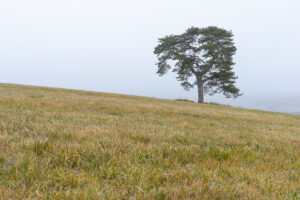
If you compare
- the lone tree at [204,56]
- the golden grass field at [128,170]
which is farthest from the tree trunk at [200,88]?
the golden grass field at [128,170]

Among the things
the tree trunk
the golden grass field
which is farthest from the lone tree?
the golden grass field

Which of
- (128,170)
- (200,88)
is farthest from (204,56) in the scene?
(128,170)

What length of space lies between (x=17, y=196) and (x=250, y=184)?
2594mm

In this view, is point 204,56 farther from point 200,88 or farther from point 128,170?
point 128,170

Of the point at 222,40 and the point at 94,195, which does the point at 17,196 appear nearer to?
the point at 94,195

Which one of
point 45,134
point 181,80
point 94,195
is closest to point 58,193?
point 94,195

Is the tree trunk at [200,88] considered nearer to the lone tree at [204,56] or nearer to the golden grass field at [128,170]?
the lone tree at [204,56]

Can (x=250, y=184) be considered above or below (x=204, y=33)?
below

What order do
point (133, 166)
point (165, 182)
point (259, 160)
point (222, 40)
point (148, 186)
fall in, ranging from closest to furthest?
1. point (148, 186)
2. point (165, 182)
3. point (133, 166)
4. point (259, 160)
5. point (222, 40)

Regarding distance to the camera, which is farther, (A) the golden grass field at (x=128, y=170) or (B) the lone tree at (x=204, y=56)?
(B) the lone tree at (x=204, y=56)

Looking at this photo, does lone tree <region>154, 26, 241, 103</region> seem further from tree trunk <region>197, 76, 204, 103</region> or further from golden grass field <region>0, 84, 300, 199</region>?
golden grass field <region>0, 84, 300, 199</region>

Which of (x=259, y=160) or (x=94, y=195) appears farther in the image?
(x=259, y=160)

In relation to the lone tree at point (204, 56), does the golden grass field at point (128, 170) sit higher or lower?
lower

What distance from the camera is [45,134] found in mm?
3441
